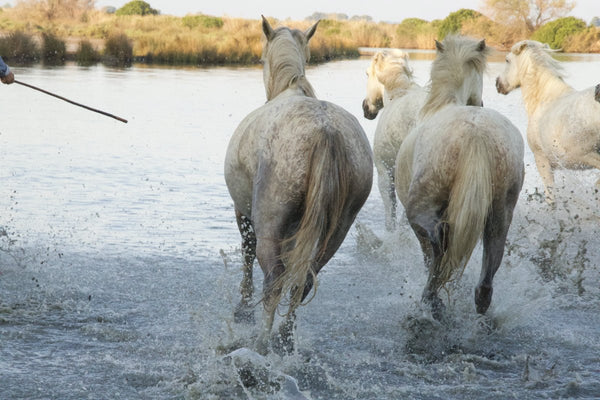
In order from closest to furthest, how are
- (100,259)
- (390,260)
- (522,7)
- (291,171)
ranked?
1. (291,171)
2. (100,259)
3. (390,260)
4. (522,7)

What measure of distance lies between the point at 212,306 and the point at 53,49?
76.5 feet

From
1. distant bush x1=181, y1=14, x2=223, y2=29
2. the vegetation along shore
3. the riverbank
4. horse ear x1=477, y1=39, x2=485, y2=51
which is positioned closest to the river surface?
horse ear x1=477, y1=39, x2=485, y2=51

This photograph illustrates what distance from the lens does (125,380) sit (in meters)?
3.91

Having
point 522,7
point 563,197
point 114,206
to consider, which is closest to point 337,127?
point 114,206

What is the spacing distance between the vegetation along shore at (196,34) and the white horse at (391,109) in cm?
1369

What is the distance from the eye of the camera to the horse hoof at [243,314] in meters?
4.82

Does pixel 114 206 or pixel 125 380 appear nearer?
pixel 125 380

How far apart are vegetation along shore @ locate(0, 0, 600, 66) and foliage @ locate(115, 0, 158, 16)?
365 millimetres

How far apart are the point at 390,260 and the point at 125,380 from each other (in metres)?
3.42

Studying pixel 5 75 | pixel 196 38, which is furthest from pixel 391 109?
pixel 196 38

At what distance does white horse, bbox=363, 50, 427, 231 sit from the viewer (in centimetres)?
716

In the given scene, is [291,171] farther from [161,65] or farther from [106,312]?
[161,65]

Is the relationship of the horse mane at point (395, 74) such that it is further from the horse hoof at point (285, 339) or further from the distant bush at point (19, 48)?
the distant bush at point (19, 48)

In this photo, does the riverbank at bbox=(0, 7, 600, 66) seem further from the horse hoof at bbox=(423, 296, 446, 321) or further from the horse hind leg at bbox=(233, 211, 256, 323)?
the horse hind leg at bbox=(233, 211, 256, 323)
